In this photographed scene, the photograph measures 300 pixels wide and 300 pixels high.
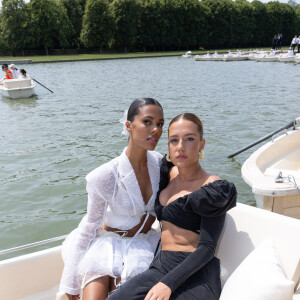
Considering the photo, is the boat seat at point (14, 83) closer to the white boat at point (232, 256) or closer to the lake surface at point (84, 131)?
the lake surface at point (84, 131)

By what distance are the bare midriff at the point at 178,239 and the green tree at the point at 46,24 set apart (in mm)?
56502

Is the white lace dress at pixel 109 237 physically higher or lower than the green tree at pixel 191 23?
lower

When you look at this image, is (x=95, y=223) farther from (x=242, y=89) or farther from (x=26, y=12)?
(x=26, y=12)

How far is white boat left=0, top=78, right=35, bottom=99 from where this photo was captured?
56.9 ft

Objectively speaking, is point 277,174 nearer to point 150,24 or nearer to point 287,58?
point 287,58

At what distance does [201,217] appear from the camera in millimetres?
2154

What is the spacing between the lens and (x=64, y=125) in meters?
12.7

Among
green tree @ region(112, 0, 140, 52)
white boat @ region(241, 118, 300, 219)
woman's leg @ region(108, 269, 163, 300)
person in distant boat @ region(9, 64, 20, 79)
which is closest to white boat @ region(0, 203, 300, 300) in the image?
woman's leg @ region(108, 269, 163, 300)

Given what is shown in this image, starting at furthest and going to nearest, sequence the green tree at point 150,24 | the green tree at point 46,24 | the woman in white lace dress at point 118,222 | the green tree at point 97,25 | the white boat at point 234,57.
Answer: the green tree at point 150,24
the green tree at point 97,25
the green tree at point 46,24
the white boat at point 234,57
the woman in white lace dress at point 118,222

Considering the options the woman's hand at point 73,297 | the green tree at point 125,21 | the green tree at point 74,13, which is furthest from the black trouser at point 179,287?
the green tree at point 74,13

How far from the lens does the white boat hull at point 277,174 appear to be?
428cm

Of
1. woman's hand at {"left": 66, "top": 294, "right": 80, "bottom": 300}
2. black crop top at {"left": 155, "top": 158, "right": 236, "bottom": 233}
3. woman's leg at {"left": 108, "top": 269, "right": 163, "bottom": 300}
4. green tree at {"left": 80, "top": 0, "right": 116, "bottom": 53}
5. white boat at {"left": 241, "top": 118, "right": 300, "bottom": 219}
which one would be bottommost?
white boat at {"left": 241, "top": 118, "right": 300, "bottom": 219}

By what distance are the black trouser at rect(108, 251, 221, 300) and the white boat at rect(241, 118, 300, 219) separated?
2308 mm

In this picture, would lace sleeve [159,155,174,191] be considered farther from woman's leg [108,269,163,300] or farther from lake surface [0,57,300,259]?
lake surface [0,57,300,259]
